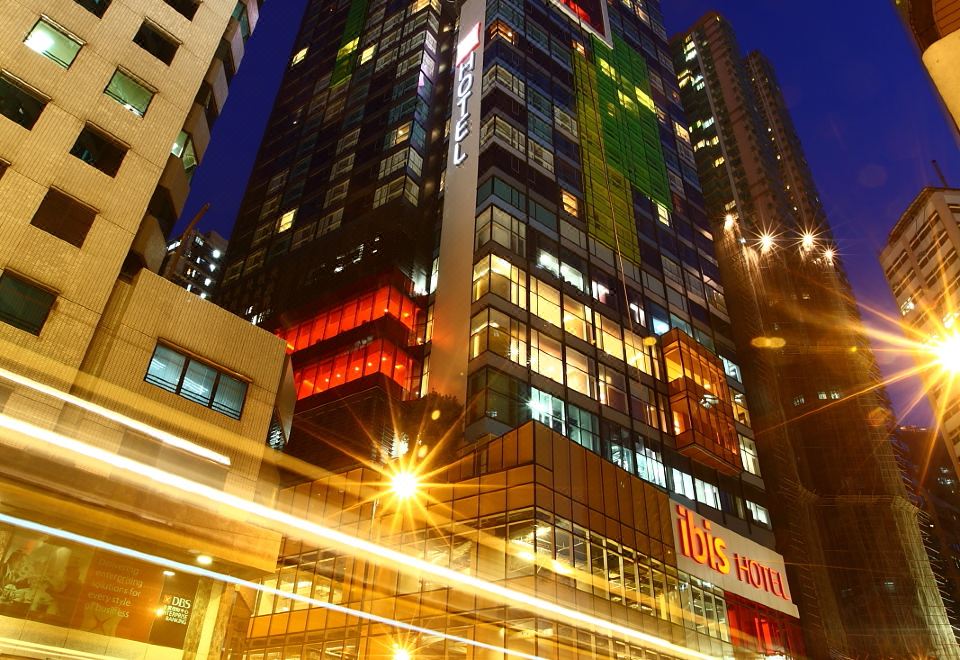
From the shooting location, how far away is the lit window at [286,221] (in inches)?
2516

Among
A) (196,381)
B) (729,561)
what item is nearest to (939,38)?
(196,381)

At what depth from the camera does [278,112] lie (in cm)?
8138

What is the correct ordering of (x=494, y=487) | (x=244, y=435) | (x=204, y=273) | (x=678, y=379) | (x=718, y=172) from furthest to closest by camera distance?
(x=204, y=273) → (x=718, y=172) → (x=678, y=379) → (x=494, y=487) → (x=244, y=435)

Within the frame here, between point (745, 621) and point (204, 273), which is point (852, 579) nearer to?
point (745, 621)

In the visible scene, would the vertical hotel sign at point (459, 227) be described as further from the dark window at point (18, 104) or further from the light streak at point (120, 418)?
the dark window at point (18, 104)

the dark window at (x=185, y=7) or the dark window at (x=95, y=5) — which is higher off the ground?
the dark window at (x=185, y=7)

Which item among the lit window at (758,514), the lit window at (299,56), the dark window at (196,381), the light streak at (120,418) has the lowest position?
the light streak at (120,418)

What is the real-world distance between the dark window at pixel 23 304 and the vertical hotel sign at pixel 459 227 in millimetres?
23706

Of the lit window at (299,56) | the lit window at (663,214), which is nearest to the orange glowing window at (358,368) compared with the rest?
the lit window at (663,214)

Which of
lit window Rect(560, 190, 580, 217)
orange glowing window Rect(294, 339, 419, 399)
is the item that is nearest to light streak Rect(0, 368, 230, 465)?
orange glowing window Rect(294, 339, 419, 399)

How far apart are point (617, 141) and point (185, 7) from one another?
41761 mm

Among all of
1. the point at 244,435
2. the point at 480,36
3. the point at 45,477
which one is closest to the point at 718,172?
the point at 480,36

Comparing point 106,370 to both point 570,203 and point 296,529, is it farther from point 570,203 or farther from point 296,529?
point 570,203

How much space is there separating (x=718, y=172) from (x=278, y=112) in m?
67.4
